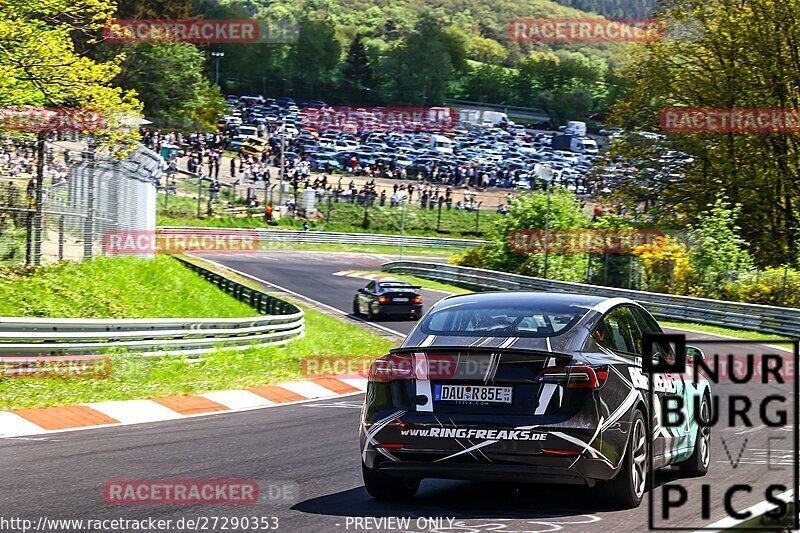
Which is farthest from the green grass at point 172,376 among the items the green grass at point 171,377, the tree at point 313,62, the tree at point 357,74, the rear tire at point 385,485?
the tree at point 357,74

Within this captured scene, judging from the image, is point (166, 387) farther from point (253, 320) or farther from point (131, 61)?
point (131, 61)

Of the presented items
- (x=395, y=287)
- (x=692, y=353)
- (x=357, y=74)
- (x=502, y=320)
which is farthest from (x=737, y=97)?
(x=357, y=74)

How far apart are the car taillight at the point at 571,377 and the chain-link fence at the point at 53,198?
14263mm

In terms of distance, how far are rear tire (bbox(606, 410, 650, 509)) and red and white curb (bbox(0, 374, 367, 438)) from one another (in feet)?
20.7

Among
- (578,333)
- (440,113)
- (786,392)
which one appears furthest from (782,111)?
(440,113)

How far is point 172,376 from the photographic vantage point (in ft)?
55.8

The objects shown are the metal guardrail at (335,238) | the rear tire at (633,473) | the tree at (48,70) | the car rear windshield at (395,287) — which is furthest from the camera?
the metal guardrail at (335,238)

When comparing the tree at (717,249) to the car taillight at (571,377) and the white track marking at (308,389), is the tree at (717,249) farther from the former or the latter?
the car taillight at (571,377)

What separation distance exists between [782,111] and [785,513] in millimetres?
42469

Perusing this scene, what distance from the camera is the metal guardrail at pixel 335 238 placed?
59.9m

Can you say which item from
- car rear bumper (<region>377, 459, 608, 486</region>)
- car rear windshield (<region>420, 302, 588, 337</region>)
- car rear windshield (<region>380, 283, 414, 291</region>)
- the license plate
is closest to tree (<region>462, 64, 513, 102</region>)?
car rear windshield (<region>380, 283, 414, 291</region>)

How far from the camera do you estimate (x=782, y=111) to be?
46.3 m

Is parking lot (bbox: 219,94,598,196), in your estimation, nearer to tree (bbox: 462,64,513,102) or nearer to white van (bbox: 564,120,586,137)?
white van (bbox: 564,120,586,137)

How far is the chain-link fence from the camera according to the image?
19.6 metres
